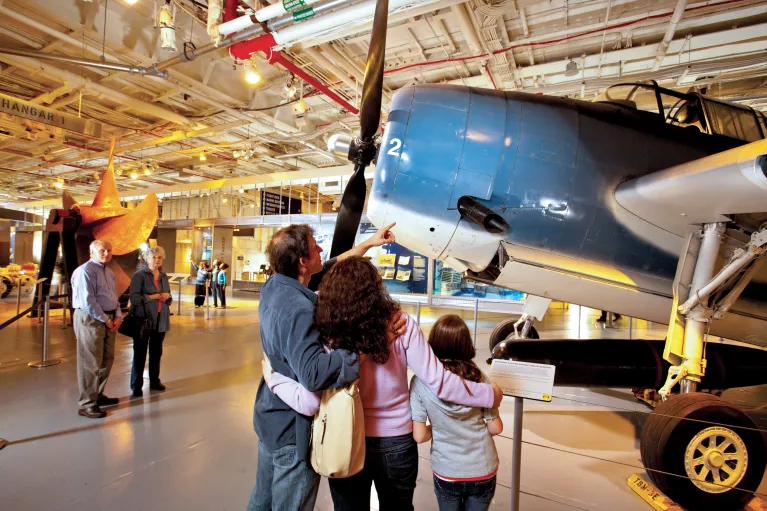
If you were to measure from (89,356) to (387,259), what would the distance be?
691 cm

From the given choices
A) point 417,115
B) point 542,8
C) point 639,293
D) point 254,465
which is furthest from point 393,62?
point 254,465

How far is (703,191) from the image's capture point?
2.26 m

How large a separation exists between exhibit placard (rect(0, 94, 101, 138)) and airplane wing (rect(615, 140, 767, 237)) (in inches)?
319

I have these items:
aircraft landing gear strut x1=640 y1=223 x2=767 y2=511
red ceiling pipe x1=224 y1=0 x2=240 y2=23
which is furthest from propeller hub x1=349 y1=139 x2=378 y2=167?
red ceiling pipe x1=224 y1=0 x2=240 y2=23

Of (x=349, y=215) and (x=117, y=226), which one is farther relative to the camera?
(x=117, y=226)

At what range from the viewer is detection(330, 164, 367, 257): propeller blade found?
292 centimetres

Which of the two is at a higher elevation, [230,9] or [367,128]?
[230,9]

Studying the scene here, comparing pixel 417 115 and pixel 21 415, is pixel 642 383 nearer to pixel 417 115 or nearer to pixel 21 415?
pixel 417 115

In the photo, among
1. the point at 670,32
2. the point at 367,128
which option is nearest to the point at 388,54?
the point at 670,32

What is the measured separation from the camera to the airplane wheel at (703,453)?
2266 millimetres

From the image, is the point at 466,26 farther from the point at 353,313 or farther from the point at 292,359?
the point at 292,359

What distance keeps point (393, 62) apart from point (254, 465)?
21.8 feet

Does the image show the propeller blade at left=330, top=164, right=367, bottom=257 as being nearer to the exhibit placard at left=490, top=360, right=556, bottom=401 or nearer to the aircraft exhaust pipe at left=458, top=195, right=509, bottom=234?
the aircraft exhaust pipe at left=458, top=195, right=509, bottom=234

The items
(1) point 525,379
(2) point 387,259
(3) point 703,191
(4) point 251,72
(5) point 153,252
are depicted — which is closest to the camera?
(1) point 525,379
